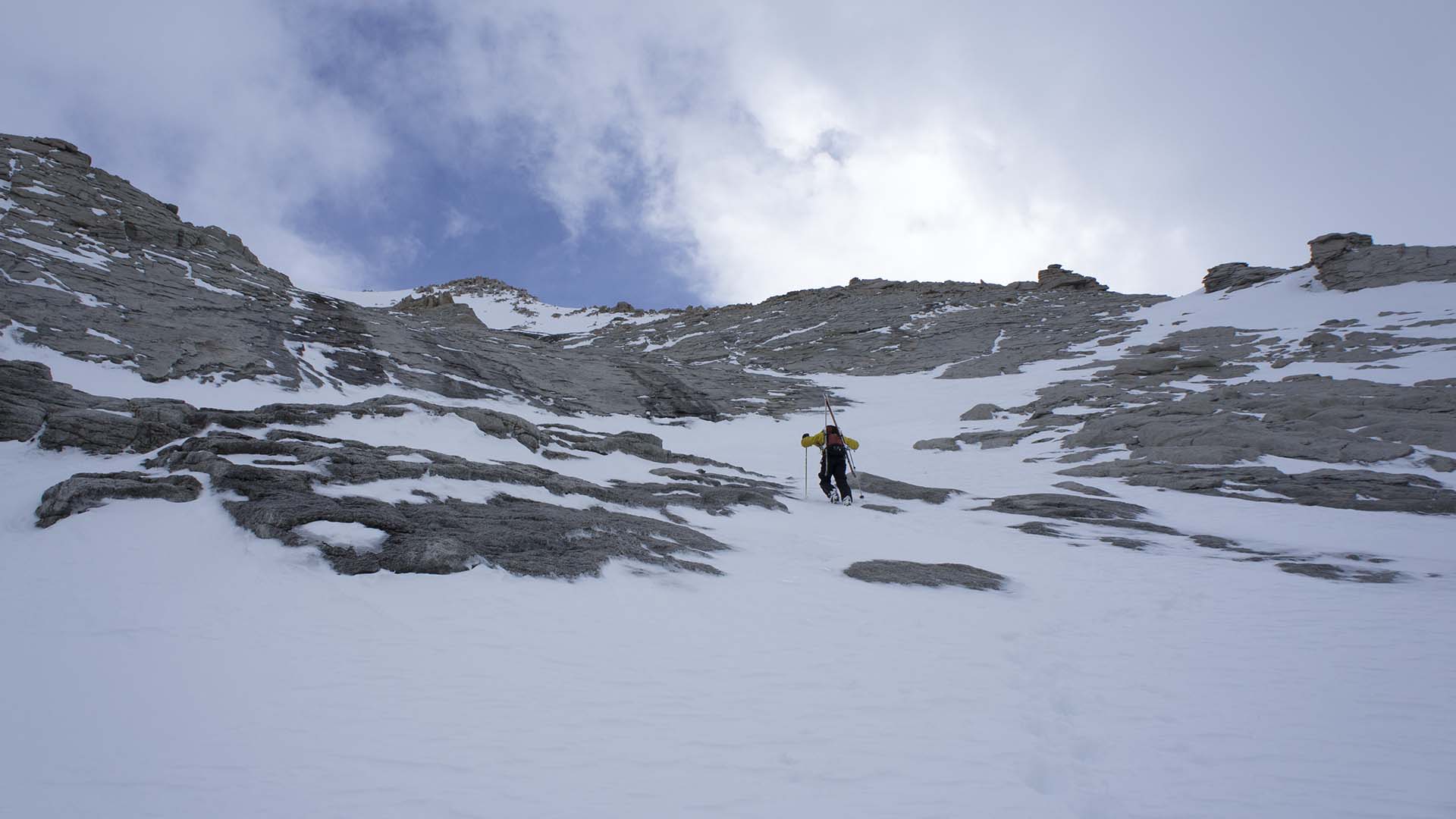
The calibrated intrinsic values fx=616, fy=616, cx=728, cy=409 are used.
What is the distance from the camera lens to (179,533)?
7.09 meters

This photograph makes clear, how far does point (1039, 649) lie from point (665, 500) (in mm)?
Result: 8143

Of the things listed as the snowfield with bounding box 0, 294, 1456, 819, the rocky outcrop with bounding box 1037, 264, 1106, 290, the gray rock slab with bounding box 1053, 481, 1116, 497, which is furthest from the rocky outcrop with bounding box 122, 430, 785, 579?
the rocky outcrop with bounding box 1037, 264, 1106, 290

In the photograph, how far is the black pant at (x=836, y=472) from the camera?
15.7 metres

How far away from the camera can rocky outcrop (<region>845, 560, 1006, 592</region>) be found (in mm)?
8742

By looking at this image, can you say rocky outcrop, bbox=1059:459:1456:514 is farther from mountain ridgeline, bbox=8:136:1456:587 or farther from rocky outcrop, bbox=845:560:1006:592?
rocky outcrop, bbox=845:560:1006:592

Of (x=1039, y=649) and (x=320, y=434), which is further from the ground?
(x=320, y=434)

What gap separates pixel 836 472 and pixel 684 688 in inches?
437

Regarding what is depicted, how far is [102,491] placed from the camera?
25.6 feet

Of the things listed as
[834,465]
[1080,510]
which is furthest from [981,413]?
[834,465]

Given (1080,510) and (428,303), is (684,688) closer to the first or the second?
(1080,510)

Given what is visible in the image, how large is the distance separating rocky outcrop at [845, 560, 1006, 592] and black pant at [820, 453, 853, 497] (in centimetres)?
584

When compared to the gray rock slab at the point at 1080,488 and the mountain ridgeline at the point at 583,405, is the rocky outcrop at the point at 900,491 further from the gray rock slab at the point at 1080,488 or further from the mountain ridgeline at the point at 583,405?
the gray rock slab at the point at 1080,488

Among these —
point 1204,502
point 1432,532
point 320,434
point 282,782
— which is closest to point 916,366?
point 1204,502

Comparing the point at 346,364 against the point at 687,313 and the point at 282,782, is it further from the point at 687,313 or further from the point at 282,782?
the point at 687,313
